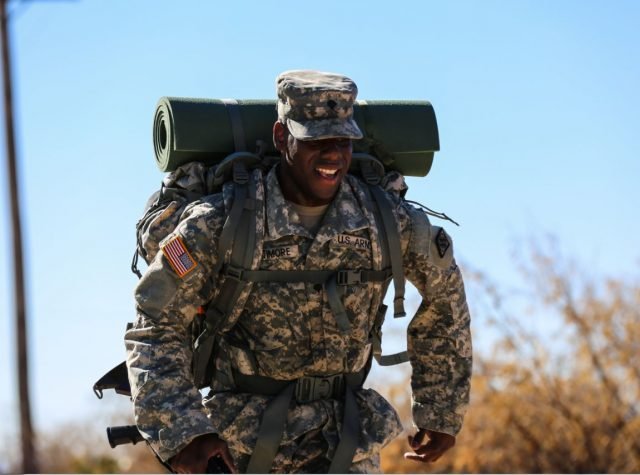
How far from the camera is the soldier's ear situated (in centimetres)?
522

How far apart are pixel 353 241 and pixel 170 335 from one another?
2.78 feet

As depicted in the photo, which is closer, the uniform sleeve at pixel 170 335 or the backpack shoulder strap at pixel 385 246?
the uniform sleeve at pixel 170 335

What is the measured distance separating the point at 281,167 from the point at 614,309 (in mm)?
8127

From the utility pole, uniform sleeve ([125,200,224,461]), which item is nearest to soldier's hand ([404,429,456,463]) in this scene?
uniform sleeve ([125,200,224,461])

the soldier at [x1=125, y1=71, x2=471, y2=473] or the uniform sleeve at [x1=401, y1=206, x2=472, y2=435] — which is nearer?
the soldier at [x1=125, y1=71, x2=471, y2=473]

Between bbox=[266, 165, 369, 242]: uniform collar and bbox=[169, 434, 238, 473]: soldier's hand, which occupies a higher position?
bbox=[266, 165, 369, 242]: uniform collar

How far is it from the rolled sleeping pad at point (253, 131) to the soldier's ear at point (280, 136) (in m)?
0.14

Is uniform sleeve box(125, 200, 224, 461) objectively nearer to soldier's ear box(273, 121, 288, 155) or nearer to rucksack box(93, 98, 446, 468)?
rucksack box(93, 98, 446, 468)

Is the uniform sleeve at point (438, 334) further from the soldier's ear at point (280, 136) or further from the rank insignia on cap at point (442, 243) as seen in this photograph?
the soldier's ear at point (280, 136)

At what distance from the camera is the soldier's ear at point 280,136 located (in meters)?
5.22

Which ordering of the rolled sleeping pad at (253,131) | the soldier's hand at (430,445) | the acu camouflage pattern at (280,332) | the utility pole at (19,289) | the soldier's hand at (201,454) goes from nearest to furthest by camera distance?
the soldier's hand at (201,454)
the acu camouflage pattern at (280,332)
the rolled sleeping pad at (253,131)
the soldier's hand at (430,445)
the utility pole at (19,289)

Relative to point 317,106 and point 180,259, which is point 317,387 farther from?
point 317,106

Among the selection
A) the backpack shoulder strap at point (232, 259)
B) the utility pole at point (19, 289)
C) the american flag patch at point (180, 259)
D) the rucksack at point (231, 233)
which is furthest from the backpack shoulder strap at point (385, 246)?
the utility pole at point (19, 289)

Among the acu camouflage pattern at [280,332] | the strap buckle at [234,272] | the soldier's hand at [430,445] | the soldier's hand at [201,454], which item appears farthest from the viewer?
the soldier's hand at [430,445]
